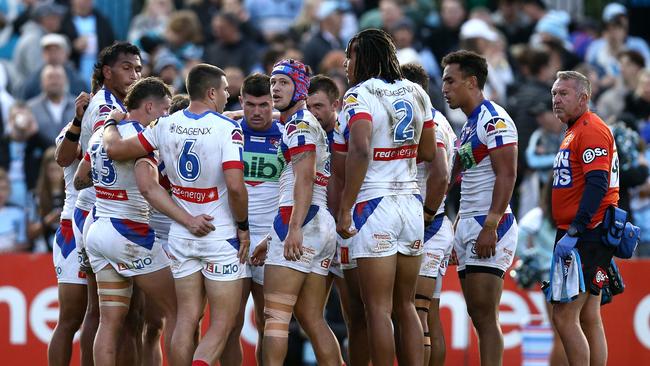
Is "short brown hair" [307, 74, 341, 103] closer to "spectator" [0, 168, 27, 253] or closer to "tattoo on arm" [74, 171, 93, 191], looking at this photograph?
"tattoo on arm" [74, 171, 93, 191]

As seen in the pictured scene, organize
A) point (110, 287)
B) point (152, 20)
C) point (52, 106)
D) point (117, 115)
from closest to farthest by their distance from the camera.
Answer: point (117, 115) → point (110, 287) → point (52, 106) → point (152, 20)

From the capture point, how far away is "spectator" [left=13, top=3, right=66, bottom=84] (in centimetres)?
1758

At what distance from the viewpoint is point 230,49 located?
58.0ft

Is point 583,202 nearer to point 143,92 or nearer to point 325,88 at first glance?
point 325,88

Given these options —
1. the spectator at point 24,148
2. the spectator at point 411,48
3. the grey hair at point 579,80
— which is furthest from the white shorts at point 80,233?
the spectator at point 411,48

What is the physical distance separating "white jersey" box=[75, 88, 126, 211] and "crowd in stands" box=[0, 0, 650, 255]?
11.4ft

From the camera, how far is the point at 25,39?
1764 centimetres

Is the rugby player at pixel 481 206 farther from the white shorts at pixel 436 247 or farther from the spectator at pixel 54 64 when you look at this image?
the spectator at pixel 54 64

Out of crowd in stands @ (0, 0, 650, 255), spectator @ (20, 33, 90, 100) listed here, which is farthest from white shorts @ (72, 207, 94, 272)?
spectator @ (20, 33, 90, 100)

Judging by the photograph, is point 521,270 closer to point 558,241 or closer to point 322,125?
point 558,241

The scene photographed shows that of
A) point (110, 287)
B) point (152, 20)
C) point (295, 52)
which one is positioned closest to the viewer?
point (110, 287)

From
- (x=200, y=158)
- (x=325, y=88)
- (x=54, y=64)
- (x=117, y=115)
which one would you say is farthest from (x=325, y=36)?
(x=200, y=158)

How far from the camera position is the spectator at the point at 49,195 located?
1397 cm

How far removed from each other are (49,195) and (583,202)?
6574 millimetres
